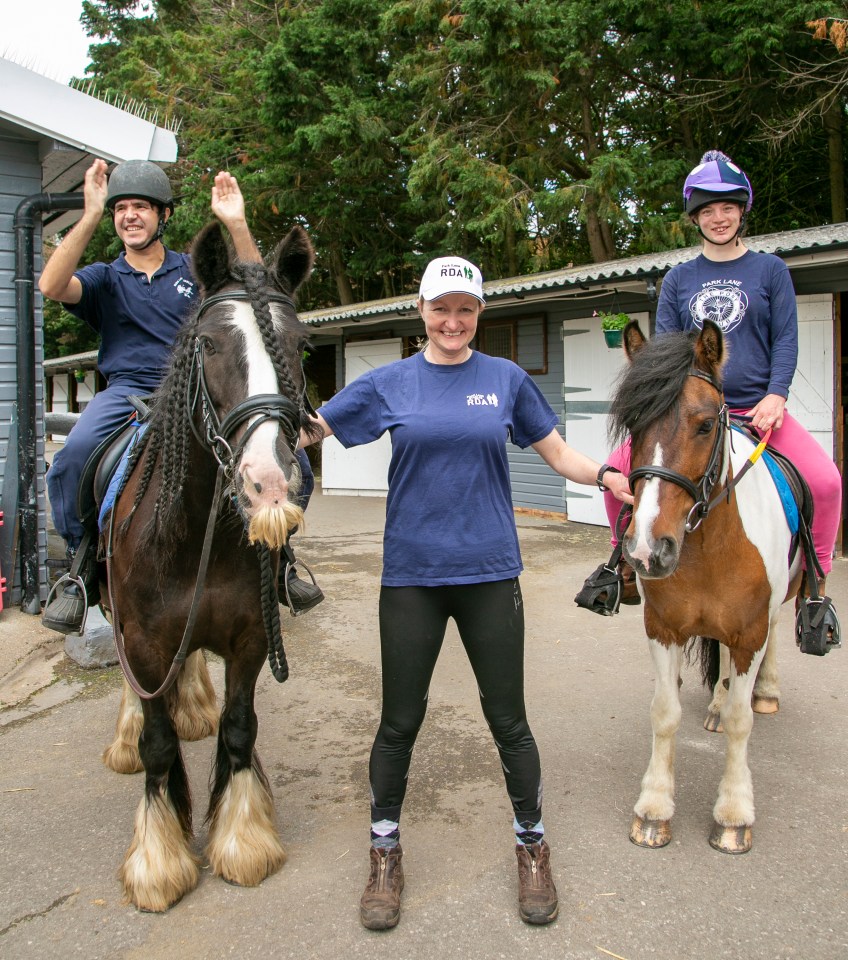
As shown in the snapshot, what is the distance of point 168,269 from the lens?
145 inches

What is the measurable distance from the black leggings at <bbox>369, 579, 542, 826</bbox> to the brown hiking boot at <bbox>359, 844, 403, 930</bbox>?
0.14m

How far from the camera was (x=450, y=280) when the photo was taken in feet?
8.77

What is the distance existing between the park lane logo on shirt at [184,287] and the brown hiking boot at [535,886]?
2.80m

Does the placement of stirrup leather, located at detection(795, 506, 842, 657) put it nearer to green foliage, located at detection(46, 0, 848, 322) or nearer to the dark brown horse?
the dark brown horse

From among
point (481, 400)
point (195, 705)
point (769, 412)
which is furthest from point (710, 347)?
point (195, 705)

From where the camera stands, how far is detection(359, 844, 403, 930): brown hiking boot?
104 inches

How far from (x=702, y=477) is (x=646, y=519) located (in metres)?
0.38

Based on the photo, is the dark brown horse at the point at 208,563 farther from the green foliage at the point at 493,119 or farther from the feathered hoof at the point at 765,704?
the green foliage at the point at 493,119

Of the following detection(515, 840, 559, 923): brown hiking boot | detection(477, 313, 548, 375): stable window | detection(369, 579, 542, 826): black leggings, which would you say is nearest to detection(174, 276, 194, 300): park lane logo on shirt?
detection(369, 579, 542, 826): black leggings

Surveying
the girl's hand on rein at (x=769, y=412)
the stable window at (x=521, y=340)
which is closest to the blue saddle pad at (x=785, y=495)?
the girl's hand on rein at (x=769, y=412)

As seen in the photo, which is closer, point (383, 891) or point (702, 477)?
point (383, 891)

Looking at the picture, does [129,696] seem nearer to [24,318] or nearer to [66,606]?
[66,606]

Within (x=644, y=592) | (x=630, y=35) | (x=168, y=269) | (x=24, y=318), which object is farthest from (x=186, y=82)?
(x=644, y=592)

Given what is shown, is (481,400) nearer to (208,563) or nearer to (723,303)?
(208,563)
